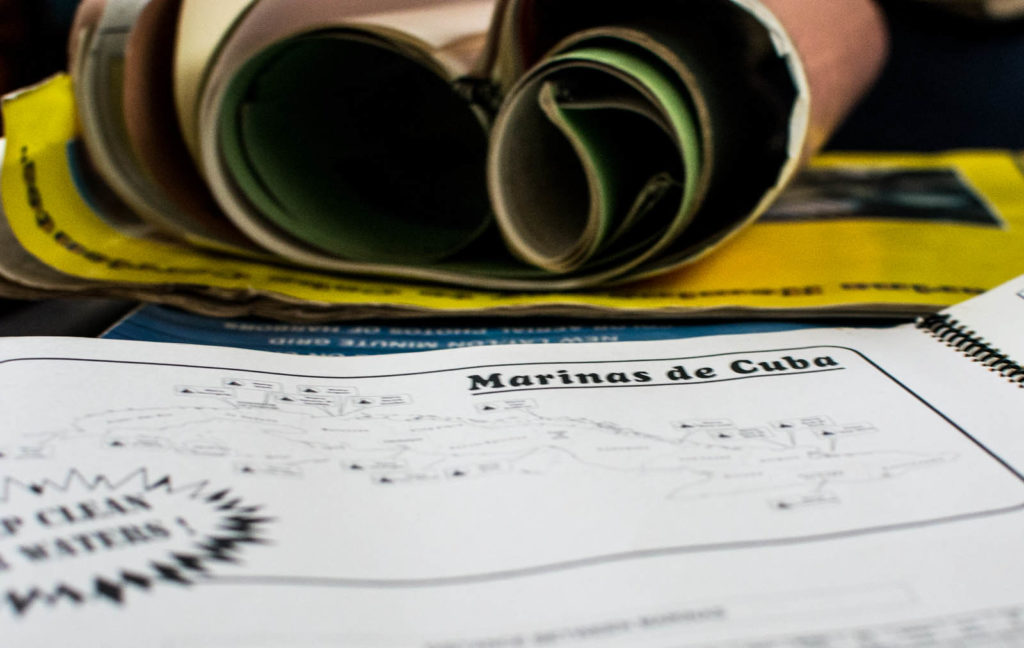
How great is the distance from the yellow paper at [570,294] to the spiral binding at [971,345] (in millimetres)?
29

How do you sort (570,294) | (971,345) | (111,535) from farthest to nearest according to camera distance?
(570,294)
(971,345)
(111,535)

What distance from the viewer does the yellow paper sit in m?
0.54

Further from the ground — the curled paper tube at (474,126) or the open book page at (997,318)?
the curled paper tube at (474,126)

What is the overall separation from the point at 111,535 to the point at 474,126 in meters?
0.41

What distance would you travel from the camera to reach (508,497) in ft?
1.13

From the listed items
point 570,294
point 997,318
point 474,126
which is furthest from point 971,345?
Result: point 474,126

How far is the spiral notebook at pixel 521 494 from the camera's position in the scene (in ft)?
0.91

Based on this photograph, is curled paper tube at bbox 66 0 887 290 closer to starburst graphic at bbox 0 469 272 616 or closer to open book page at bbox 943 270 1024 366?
open book page at bbox 943 270 1024 366

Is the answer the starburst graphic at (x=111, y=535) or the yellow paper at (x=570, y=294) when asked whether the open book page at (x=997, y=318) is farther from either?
the starburst graphic at (x=111, y=535)

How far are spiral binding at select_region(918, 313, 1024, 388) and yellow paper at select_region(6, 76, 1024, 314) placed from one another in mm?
29

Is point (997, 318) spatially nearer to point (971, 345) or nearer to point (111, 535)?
point (971, 345)

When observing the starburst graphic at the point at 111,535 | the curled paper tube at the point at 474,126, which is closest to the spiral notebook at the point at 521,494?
the starburst graphic at the point at 111,535

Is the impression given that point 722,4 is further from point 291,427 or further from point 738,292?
point 291,427

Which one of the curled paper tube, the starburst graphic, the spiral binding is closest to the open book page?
the spiral binding
